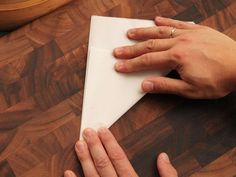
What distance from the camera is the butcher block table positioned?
621 mm

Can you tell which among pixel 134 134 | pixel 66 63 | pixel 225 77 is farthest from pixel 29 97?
pixel 225 77

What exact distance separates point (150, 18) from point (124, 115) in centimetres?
20

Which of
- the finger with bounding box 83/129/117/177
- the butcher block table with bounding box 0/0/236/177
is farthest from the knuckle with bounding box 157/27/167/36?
the finger with bounding box 83/129/117/177

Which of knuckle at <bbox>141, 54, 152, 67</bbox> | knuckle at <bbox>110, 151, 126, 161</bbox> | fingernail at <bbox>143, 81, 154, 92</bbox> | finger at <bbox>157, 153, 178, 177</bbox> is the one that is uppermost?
knuckle at <bbox>141, 54, 152, 67</bbox>

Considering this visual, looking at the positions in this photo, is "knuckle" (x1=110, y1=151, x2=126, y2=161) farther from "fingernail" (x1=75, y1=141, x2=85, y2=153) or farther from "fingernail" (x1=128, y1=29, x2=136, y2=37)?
"fingernail" (x1=128, y1=29, x2=136, y2=37)

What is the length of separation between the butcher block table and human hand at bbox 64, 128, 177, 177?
2 cm

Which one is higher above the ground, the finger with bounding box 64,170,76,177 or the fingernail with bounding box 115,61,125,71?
the fingernail with bounding box 115,61,125,71

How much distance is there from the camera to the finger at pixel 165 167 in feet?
1.98

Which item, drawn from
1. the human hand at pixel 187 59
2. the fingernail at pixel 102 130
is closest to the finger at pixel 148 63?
the human hand at pixel 187 59

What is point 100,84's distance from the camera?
64 cm

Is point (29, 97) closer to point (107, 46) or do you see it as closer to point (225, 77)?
point (107, 46)

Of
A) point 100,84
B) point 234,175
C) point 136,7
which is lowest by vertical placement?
point 234,175

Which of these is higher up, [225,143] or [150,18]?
[150,18]

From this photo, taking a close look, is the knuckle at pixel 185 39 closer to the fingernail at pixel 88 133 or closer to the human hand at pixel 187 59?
the human hand at pixel 187 59
